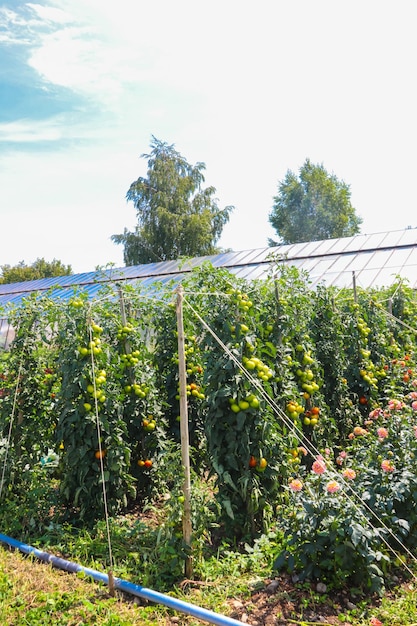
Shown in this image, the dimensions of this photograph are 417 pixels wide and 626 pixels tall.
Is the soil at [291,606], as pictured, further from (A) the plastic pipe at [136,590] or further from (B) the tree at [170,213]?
(B) the tree at [170,213]

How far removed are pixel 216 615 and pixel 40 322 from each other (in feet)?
9.07

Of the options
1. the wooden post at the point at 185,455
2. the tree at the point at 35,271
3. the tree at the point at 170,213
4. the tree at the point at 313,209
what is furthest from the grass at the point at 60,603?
the tree at the point at 35,271

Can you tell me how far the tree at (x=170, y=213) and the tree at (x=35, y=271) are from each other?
859 centimetres

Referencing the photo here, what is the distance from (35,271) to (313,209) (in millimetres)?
17053

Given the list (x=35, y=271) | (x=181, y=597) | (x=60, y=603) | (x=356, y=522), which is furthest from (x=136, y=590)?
(x=35, y=271)

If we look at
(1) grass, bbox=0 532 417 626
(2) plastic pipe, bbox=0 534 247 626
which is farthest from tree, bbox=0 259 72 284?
(1) grass, bbox=0 532 417 626

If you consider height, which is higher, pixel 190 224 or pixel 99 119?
pixel 190 224

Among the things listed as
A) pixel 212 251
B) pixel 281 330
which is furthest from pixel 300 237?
pixel 281 330

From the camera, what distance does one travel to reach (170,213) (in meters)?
23.8

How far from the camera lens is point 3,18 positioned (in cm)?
454

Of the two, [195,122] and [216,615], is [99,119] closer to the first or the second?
[195,122]

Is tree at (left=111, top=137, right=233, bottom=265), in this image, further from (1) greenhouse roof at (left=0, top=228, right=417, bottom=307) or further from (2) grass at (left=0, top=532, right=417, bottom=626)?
(2) grass at (left=0, top=532, right=417, bottom=626)

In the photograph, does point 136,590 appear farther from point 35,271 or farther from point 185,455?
point 35,271

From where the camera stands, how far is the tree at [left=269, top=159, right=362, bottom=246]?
98.0ft
